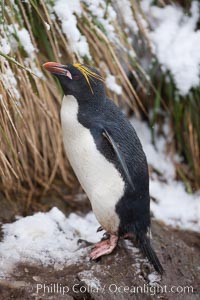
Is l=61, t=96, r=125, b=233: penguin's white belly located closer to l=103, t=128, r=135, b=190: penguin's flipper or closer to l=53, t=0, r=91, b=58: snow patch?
l=103, t=128, r=135, b=190: penguin's flipper

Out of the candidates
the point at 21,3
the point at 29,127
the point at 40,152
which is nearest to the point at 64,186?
the point at 40,152

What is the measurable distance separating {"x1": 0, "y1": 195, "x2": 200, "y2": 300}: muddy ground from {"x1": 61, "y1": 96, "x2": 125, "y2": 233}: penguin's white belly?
0.21 metres

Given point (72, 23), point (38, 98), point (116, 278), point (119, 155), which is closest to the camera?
point (119, 155)

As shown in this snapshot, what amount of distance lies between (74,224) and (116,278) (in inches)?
23.0

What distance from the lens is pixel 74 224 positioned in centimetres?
278

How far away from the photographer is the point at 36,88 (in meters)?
2.63

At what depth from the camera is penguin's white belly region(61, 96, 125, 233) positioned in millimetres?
2193

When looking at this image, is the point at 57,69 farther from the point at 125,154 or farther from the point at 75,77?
the point at 125,154

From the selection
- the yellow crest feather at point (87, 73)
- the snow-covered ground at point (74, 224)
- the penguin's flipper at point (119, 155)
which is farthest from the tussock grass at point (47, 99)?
the penguin's flipper at point (119, 155)

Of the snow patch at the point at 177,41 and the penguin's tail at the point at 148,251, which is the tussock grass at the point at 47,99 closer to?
the snow patch at the point at 177,41

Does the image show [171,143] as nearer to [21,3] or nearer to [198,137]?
[198,137]

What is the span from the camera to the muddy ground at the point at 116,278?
7.00 feet

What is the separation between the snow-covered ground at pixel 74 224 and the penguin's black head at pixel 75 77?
706 mm

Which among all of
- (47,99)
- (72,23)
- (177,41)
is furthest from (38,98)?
(177,41)
